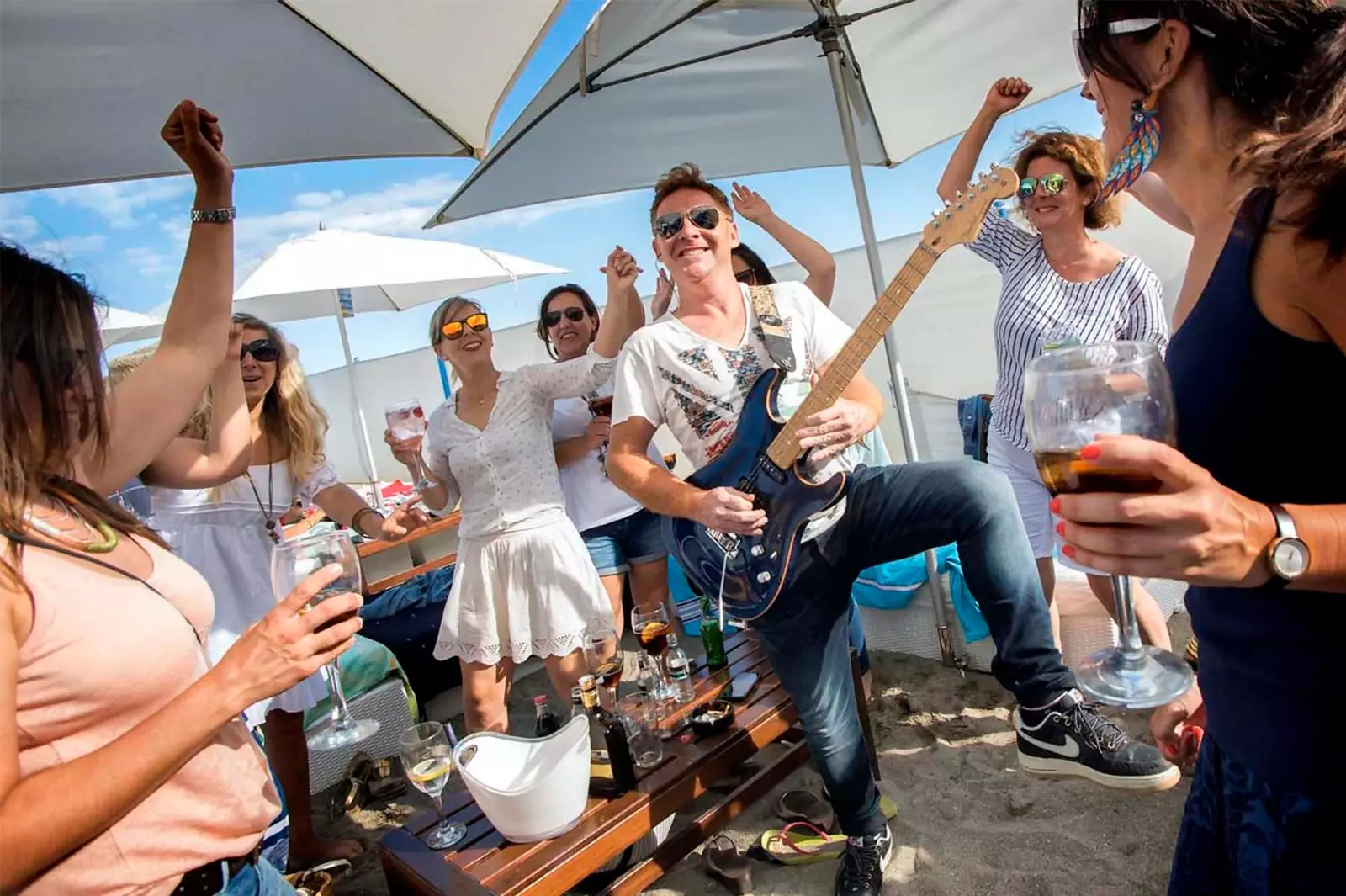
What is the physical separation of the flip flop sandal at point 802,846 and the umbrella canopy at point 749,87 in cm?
322

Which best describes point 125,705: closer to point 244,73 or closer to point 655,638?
point 655,638

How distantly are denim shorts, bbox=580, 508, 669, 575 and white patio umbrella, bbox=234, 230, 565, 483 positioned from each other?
325 centimetres

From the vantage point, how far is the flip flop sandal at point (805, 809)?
2.68 meters

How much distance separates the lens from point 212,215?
60.9 inches

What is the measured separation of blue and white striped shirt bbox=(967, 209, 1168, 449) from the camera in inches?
104

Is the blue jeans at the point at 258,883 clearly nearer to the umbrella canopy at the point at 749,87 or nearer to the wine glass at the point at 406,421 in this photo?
the wine glass at the point at 406,421

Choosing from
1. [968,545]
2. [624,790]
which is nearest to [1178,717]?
[968,545]

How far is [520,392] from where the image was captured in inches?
116

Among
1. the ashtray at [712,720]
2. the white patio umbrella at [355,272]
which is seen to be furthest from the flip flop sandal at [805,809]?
the white patio umbrella at [355,272]

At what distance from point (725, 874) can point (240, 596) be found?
2.13 m

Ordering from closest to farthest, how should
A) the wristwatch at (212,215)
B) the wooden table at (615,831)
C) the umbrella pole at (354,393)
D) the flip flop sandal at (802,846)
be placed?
the wristwatch at (212,215)
the wooden table at (615,831)
the flip flop sandal at (802,846)
the umbrella pole at (354,393)

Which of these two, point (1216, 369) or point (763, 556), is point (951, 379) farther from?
point (1216, 369)

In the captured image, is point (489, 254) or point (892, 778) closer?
point (892, 778)

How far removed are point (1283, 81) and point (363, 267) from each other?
6.45 metres
